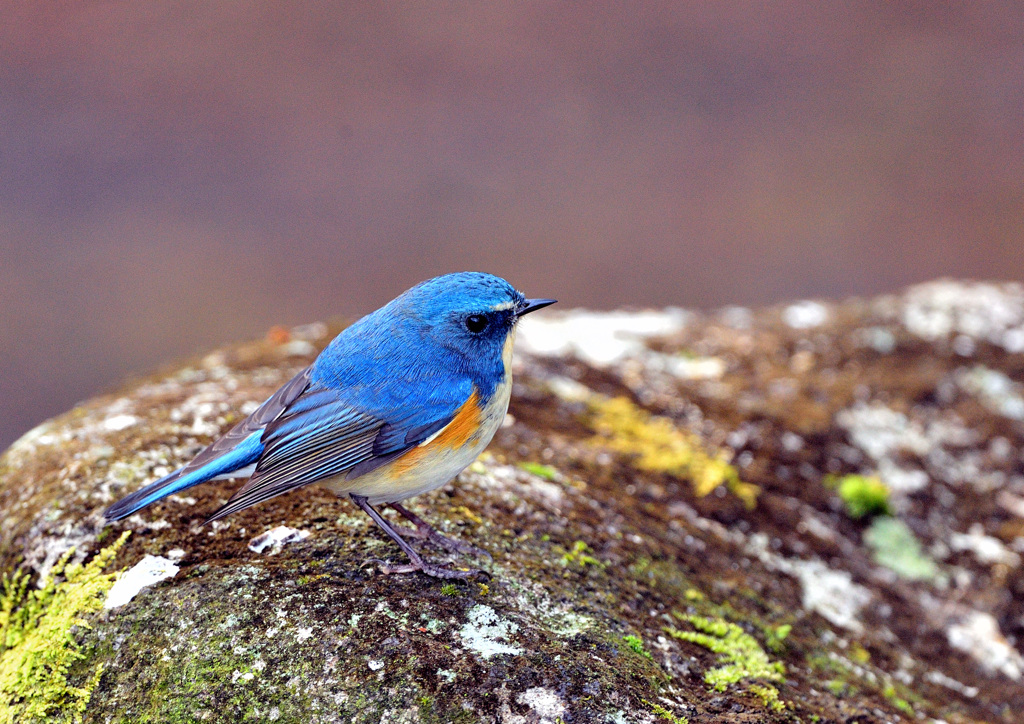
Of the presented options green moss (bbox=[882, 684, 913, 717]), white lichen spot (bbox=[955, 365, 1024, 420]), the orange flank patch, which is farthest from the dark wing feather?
white lichen spot (bbox=[955, 365, 1024, 420])

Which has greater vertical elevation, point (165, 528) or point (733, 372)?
point (733, 372)

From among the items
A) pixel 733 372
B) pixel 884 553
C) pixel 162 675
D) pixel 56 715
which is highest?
pixel 733 372

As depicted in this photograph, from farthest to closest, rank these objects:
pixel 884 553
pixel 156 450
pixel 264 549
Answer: pixel 884 553, pixel 156 450, pixel 264 549

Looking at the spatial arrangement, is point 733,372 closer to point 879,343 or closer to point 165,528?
point 879,343

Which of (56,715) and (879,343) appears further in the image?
(879,343)

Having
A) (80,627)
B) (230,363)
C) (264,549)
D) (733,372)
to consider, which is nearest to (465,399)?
(264,549)

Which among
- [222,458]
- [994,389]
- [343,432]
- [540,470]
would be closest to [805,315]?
[994,389]

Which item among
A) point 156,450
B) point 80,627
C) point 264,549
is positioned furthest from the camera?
point 156,450
